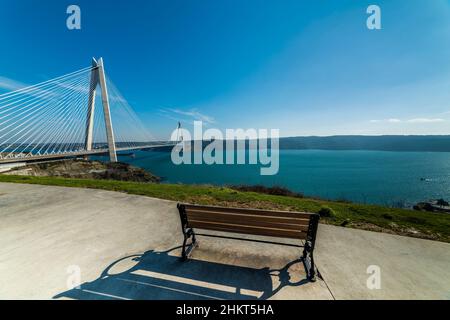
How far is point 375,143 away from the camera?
8500cm

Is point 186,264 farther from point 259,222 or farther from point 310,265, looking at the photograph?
Answer: point 310,265

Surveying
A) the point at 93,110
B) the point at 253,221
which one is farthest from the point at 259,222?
the point at 93,110

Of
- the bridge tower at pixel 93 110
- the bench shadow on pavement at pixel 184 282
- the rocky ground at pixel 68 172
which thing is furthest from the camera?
the bridge tower at pixel 93 110

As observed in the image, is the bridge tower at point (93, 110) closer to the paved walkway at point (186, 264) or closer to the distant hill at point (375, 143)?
the paved walkway at point (186, 264)

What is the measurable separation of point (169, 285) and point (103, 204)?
136 inches

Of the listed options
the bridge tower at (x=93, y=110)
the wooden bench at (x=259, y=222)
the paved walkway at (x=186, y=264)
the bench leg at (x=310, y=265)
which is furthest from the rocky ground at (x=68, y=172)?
the bench leg at (x=310, y=265)

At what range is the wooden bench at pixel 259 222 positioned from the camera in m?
2.00

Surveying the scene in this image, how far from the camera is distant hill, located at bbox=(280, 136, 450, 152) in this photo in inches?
2621

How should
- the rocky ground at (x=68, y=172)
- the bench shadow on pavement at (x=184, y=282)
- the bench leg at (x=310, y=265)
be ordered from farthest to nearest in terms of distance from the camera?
the rocky ground at (x=68, y=172) → the bench leg at (x=310, y=265) → the bench shadow on pavement at (x=184, y=282)

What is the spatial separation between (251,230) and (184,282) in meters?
0.86

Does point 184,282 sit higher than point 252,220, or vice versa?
point 252,220

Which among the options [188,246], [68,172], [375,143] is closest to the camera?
[188,246]
